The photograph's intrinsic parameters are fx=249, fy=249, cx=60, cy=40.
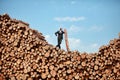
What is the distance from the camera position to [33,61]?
821cm

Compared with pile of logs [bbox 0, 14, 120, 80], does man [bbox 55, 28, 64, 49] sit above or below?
above

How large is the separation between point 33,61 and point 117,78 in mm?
2745

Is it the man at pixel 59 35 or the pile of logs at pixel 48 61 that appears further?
the man at pixel 59 35

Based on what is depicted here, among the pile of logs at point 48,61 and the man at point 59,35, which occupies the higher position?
the man at point 59,35

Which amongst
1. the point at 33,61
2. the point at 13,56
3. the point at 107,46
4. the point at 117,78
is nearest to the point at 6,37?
the point at 13,56

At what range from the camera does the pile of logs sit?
7.65 m

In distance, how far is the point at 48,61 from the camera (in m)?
8.09

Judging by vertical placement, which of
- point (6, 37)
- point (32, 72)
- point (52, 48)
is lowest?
point (32, 72)

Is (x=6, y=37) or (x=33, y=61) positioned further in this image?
(x=6, y=37)

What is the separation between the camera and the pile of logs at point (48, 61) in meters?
7.65

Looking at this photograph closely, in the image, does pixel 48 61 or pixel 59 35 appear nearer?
pixel 48 61

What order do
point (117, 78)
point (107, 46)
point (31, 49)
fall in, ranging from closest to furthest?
point (117, 78)
point (107, 46)
point (31, 49)

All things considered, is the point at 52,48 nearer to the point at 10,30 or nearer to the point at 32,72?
the point at 32,72

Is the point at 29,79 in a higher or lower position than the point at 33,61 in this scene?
lower
